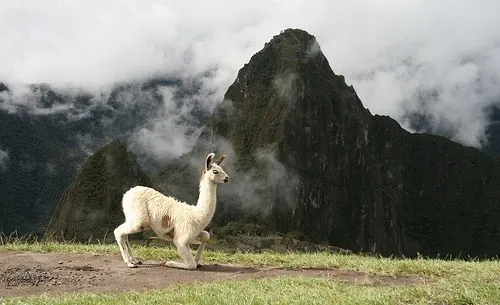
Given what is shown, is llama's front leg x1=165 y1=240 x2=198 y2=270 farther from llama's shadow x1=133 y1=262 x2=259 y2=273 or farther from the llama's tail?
the llama's tail

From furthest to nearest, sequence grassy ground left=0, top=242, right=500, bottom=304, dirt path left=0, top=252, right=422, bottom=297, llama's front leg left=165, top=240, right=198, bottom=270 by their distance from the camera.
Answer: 1. llama's front leg left=165, top=240, right=198, bottom=270
2. dirt path left=0, top=252, right=422, bottom=297
3. grassy ground left=0, top=242, right=500, bottom=304

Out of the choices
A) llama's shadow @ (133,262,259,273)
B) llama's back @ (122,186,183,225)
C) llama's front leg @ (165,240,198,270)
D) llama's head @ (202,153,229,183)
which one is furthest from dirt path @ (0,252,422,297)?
llama's head @ (202,153,229,183)

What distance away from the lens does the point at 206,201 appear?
10.2m

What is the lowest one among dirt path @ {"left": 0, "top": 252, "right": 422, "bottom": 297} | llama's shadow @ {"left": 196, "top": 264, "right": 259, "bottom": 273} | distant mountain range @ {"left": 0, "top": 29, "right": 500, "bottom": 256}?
dirt path @ {"left": 0, "top": 252, "right": 422, "bottom": 297}

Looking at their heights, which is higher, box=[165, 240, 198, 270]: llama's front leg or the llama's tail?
the llama's tail

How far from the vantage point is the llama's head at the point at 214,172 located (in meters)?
10.1

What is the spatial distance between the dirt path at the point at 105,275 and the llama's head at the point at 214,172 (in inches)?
60.0

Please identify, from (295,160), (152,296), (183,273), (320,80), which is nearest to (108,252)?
(183,273)

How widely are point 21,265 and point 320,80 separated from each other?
164095 millimetres

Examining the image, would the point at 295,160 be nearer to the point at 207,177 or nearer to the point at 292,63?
the point at 292,63

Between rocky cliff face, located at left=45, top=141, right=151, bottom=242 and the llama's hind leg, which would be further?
rocky cliff face, located at left=45, top=141, right=151, bottom=242

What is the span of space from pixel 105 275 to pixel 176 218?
151 cm

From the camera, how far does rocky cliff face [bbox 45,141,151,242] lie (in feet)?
312

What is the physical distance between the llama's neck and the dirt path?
35.7 inches
